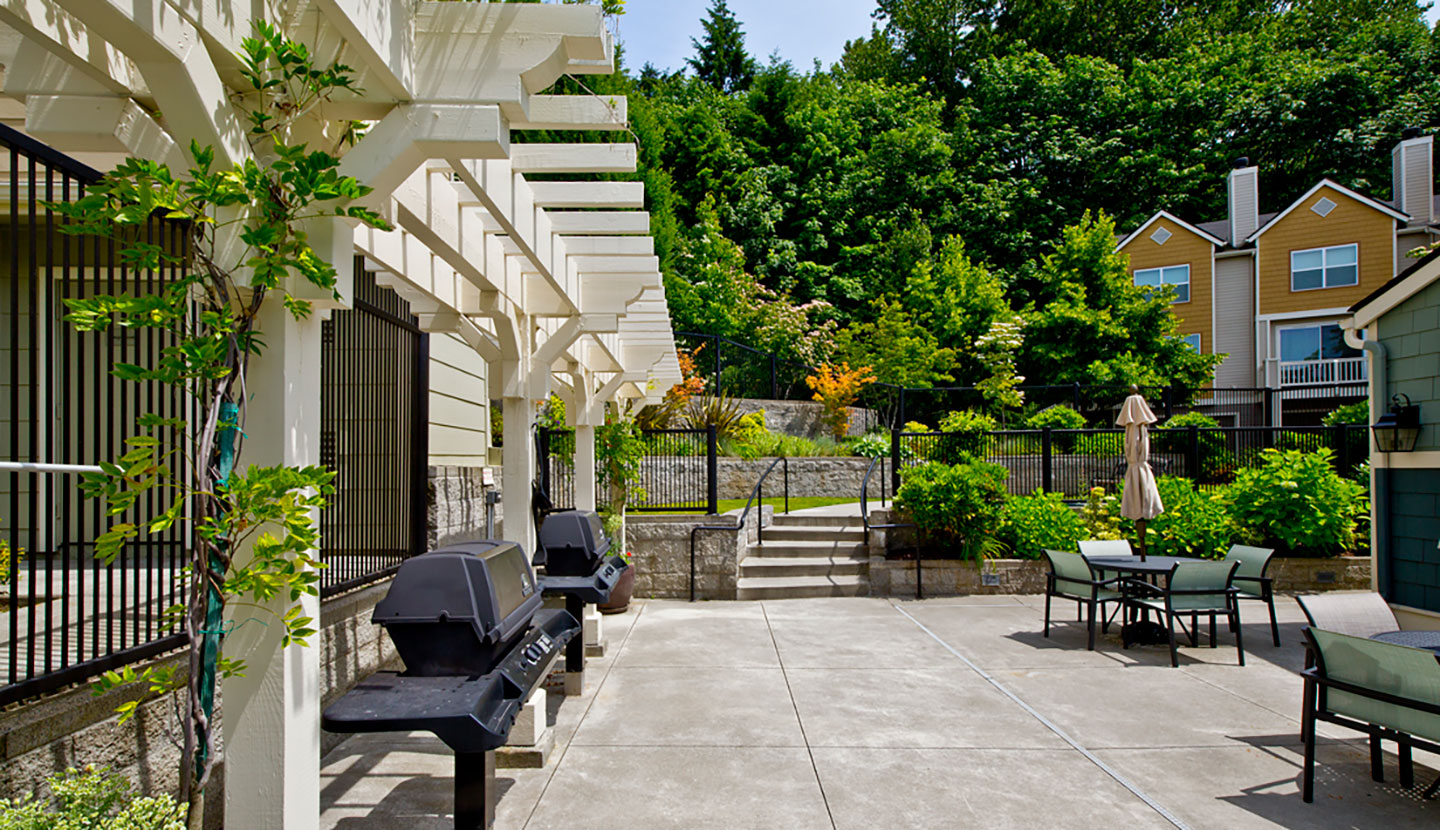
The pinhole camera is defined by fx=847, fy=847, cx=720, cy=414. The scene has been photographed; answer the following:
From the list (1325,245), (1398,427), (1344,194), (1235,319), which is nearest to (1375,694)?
(1398,427)

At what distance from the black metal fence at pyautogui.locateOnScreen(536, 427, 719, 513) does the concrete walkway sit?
11.9 feet

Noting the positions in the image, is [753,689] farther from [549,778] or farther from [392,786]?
[392,786]

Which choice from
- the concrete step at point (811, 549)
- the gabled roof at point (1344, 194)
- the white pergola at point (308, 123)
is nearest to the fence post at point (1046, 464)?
the concrete step at point (811, 549)

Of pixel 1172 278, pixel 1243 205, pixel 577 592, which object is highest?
pixel 1243 205

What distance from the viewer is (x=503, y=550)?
3832mm

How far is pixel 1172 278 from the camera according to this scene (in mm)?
26172

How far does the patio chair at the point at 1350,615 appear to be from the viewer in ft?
18.1

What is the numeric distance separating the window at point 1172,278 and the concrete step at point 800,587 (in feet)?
63.2

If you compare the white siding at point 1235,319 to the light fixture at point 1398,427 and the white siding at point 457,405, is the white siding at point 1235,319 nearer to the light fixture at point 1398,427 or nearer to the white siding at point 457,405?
the light fixture at point 1398,427

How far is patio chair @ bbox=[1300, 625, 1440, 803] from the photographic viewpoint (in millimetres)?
3955

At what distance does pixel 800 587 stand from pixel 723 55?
30354mm

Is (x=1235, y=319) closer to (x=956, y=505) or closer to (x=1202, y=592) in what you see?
(x=956, y=505)

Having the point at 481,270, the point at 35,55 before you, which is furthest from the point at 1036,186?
the point at 35,55

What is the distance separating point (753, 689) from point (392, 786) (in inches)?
113
